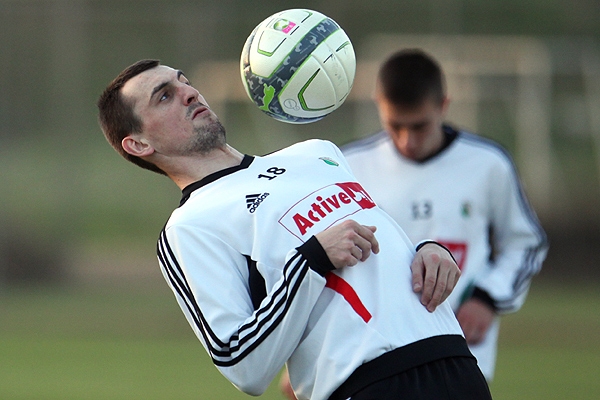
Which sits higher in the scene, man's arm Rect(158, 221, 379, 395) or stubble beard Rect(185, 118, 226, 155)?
stubble beard Rect(185, 118, 226, 155)

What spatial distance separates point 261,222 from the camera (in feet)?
10.6

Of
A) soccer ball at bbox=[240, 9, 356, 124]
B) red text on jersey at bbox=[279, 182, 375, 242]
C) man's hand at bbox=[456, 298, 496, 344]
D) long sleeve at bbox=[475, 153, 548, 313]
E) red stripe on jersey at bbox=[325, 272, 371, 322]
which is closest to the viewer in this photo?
red stripe on jersey at bbox=[325, 272, 371, 322]

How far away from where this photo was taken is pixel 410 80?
516 cm

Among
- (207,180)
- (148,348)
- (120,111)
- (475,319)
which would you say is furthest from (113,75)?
(207,180)

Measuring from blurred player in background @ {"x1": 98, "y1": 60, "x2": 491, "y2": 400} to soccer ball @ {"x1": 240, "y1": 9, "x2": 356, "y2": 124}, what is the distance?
0.72 ft

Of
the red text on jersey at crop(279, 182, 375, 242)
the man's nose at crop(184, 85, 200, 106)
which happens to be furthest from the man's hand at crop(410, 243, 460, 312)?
the man's nose at crop(184, 85, 200, 106)

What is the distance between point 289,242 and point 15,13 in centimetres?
1265

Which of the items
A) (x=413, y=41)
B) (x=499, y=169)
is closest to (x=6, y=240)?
(x=413, y=41)

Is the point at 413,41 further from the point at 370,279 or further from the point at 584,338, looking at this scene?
the point at 370,279

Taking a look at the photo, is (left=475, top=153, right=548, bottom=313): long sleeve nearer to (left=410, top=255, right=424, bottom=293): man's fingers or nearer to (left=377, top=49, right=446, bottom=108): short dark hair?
(left=377, top=49, right=446, bottom=108): short dark hair

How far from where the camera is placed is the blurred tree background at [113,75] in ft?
46.1

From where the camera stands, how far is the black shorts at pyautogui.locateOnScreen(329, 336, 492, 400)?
3.03 meters

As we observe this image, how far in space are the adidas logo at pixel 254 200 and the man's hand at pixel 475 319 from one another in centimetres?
206

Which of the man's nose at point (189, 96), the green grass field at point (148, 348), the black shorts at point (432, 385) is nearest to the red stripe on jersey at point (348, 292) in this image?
the black shorts at point (432, 385)
